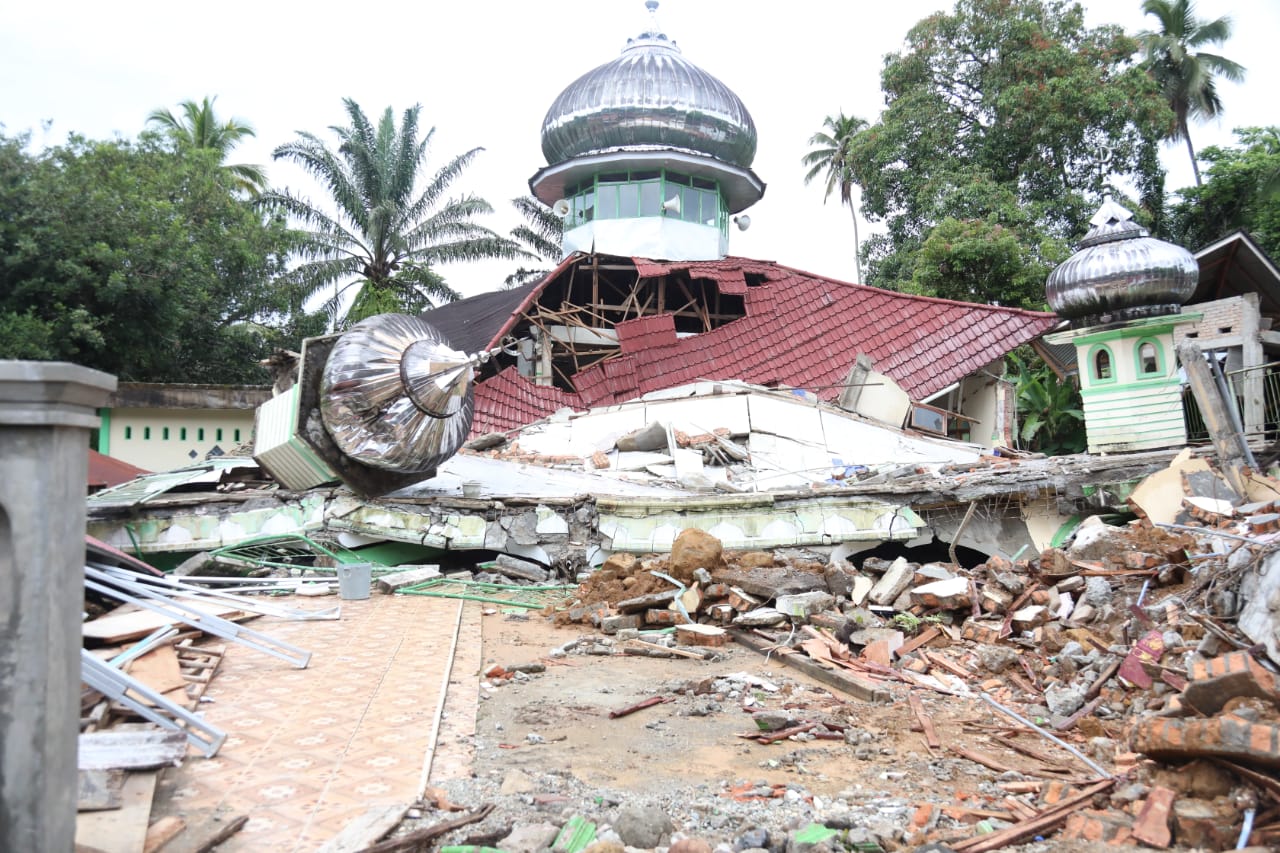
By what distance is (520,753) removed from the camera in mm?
4781

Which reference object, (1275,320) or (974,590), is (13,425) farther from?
(1275,320)

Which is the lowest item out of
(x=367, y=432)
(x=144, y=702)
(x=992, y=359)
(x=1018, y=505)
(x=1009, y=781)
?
(x=1009, y=781)

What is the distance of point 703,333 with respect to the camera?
1948 cm

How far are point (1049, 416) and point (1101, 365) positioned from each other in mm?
7009

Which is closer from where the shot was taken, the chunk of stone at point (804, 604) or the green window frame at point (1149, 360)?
the chunk of stone at point (804, 604)

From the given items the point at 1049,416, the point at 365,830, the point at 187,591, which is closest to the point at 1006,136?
the point at 1049,416

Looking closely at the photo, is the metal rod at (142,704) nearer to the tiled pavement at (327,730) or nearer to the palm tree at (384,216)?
the tiled pavement at (327,730)

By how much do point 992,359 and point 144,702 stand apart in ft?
53.7

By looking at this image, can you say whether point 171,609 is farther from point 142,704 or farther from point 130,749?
point 130,749

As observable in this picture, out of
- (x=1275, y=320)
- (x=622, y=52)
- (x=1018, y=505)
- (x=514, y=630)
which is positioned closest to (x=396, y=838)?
(x=514, y=630)

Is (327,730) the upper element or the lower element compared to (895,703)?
upper

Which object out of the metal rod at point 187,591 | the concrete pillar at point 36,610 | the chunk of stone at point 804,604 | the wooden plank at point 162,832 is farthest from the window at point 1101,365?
the concrete pillar at point 36,610

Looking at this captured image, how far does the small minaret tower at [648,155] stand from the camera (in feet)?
69.7

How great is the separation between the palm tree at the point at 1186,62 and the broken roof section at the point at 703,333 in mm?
18343
